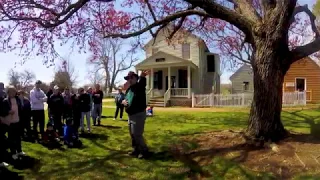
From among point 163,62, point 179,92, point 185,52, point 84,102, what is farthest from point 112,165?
point 185,52

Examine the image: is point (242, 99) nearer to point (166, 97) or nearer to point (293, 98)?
point (293, 98)

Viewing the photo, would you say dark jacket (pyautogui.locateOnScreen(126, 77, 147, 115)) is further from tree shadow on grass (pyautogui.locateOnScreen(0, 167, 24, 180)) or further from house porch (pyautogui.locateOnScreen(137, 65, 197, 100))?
house porch (pyautogui.locateOnScreen(137, 65, 197, 100))

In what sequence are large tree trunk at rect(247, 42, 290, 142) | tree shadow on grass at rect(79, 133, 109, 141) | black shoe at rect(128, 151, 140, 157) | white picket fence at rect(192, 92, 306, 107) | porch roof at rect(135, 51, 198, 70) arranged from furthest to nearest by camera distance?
1. porch roof at rect(135, 51, 198, 70)
2. white picket fence at rect(192, 92, 306, 107)
3. tree shadow on grass at rect(79, 133, 109, 141)
4. black shoe at rect(128, 151, 140, 157)
5. large tree trunk at rect(247, 42, 290, 142)

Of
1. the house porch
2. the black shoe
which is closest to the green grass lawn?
the black shoe

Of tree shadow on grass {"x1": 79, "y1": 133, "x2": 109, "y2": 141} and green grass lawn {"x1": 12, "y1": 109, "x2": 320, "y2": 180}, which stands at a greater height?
tree shadow on grass {"x1": 79, "y1": 133, "x2": 109, "y2": 141}

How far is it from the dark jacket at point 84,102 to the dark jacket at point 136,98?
313 centimetres

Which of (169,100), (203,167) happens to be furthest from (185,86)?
(203,167)

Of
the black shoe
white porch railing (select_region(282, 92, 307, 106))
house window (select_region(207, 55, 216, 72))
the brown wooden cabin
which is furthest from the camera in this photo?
house window (select_region(207, 55, 216, 72))

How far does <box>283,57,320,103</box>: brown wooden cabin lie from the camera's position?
1165 inches

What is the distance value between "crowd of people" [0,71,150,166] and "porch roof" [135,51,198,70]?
16.6 m

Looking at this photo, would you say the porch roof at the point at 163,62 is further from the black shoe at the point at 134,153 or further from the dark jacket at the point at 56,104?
the black shoe at the point at 134,153

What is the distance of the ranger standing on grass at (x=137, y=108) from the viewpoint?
6.93 metres

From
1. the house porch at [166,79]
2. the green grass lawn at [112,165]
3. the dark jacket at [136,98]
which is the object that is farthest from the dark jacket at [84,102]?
the house porch at [166,79]

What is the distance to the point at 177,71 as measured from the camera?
30781 millimetres
